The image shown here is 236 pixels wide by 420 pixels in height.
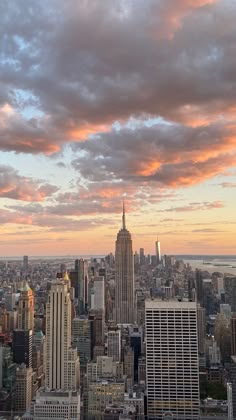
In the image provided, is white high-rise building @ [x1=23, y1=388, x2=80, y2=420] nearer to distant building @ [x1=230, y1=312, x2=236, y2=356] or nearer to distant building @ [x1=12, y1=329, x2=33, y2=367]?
distant building @ [x1=12, y1=329, x2=33, y2=367]

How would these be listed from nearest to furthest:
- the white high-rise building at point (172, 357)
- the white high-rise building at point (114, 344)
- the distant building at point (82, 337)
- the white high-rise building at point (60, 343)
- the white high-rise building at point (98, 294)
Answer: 1. the white high-rise building at point (172, 357)
2. the white high-rise building at point (60, 343)
3. the white high-rise building at point (114, 344)
4. the distant building at point (82, 337)
5. the white high-rise building at point (98, 294)

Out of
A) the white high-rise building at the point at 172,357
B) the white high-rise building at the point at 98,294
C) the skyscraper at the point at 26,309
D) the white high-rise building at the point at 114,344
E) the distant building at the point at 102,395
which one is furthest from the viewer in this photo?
the white high-rise building at the point at 98,294

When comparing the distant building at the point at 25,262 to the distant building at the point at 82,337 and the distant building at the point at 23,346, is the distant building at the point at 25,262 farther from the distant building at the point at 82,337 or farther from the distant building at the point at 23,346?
the distant building at the point at 82,337

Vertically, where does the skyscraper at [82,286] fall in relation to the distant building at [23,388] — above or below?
above

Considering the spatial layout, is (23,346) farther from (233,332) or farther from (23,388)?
(233,332)

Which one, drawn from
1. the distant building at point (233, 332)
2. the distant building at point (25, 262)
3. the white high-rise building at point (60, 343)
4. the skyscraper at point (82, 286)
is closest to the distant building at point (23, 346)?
the white high-rise building at point (60, 343)

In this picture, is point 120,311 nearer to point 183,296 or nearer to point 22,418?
point 183,296

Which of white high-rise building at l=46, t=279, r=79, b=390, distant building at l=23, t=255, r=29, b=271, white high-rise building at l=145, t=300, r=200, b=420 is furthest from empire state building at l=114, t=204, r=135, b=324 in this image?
distant building at l=23, t=255, r=29, b=271

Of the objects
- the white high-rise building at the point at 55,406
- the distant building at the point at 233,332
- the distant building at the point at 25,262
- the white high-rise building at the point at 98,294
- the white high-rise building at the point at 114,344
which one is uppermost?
the distant building at the point at 25,262
